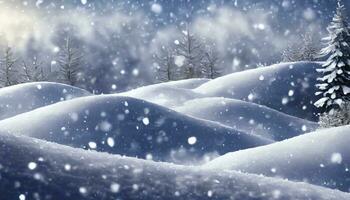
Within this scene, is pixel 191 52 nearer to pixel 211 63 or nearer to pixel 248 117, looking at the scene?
pixel 211 63

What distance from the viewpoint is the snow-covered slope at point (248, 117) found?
26984 millimetres

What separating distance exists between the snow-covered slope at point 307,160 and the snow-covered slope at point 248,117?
13.5 meters

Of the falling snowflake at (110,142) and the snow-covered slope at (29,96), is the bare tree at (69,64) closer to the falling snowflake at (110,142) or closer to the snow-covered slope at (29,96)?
the snow-covered slope at (29,96)

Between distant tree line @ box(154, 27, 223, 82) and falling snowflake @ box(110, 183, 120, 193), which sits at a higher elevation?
falling snowflake @ box(110, 183, 120, 193)

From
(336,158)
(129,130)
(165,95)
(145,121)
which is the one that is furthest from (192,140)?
(165,95)

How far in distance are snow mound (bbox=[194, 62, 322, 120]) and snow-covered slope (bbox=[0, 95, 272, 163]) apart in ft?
59.4

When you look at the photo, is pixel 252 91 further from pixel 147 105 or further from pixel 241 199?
pixel 241 199

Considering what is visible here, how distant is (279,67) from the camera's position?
136 feet

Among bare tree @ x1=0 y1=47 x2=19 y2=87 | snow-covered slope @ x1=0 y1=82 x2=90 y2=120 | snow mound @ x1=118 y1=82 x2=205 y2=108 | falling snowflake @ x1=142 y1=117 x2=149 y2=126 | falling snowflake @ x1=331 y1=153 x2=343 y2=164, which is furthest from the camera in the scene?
bare tree @ x1=0 y1=47 x2=19 y2=87

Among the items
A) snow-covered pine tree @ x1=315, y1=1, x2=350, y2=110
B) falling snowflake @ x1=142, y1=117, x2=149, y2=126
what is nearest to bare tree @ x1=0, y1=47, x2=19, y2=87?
snow-covered pine tree @ x1=315, y1=1, x2=350, y2=110

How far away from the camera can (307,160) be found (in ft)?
38.0

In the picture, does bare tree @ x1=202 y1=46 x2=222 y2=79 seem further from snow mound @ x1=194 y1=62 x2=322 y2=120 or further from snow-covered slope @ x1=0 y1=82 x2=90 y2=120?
snow-covered slope @ x1=0 y1=82 x2=90 y2=120

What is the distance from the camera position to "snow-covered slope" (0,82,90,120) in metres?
29.4

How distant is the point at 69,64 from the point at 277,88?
2651cm
